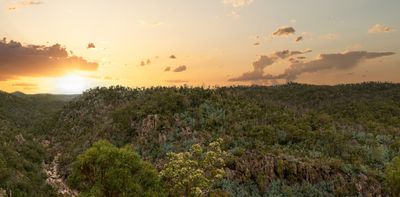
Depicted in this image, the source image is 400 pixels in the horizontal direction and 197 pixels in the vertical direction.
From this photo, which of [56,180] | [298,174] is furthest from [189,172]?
[56,180]

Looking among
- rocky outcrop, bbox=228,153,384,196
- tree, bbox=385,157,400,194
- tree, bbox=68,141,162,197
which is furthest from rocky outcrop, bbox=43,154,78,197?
tree, bbox=385,157,400,194

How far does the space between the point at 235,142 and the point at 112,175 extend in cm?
3226

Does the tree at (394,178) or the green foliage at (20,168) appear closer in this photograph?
the green foliage at (20,168)

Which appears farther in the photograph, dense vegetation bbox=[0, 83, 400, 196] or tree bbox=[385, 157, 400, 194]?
tree bbox=[385, 157, 400, 194]

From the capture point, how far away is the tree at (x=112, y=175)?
42.5 m

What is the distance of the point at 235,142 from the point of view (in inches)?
2835

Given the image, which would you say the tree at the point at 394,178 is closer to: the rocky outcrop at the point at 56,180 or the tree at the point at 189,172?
the tree at the point at 189,172

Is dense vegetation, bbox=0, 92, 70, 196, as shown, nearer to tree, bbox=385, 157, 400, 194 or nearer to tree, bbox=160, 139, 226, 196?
tree, bbox=160, 139, 226, 196

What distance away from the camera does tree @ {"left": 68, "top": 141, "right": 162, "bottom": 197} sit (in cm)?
4247

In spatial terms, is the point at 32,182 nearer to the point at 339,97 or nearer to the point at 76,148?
the point at 76,148

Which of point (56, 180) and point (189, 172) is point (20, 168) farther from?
point (189, 172)

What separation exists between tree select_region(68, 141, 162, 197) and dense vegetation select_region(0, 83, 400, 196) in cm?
32

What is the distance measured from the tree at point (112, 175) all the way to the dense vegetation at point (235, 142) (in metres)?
0.32

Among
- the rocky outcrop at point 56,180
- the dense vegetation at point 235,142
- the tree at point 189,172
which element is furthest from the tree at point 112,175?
the rocky outcrop at point 56,180
